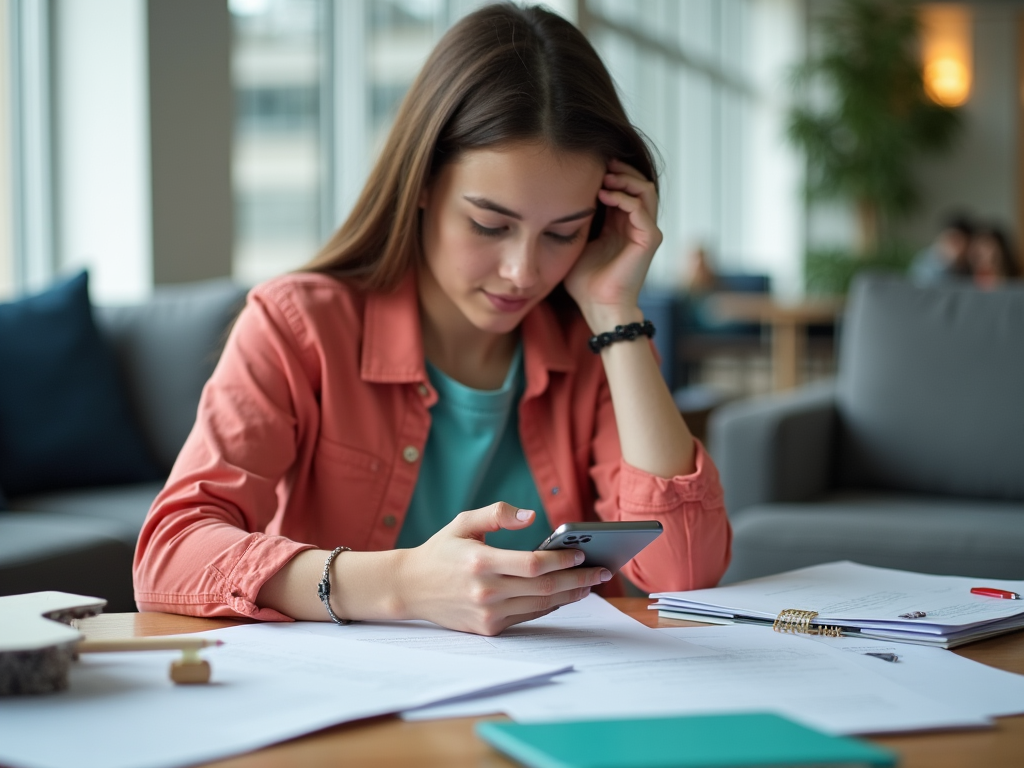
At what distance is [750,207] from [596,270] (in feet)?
30.9

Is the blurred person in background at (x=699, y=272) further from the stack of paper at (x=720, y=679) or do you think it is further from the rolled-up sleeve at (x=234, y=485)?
the stack of paper at (x=720, y=679)

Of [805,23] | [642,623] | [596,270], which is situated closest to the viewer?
[642,623]

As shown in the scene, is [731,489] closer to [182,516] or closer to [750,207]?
[182,516]

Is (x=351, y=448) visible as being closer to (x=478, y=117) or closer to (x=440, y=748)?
(x=478, y=117)

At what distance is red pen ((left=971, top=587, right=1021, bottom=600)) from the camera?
106 cm

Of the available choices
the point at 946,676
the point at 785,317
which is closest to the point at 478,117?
the point at 946,676

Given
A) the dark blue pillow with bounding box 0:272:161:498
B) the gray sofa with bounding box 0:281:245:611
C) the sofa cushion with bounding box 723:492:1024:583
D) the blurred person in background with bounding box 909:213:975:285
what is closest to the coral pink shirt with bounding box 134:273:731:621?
the gray sofa with bounding box 0:281:245:611

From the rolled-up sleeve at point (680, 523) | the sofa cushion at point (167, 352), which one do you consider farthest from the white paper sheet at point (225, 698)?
the sofa cushion at point (167, 352)

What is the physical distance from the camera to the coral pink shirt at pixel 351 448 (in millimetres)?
1140

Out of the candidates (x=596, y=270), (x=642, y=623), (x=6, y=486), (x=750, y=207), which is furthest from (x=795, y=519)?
(x=750, y=207)

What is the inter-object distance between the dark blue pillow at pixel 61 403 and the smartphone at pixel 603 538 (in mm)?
1971

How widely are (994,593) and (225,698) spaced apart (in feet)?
2.43

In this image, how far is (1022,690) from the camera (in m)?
0.81

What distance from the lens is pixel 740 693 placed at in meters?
0.77
